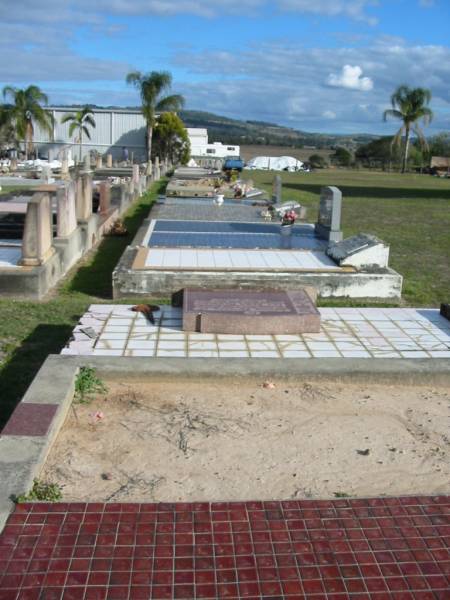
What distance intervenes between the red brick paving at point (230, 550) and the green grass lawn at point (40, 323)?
1.75 meters

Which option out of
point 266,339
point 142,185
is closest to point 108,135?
point 142,185

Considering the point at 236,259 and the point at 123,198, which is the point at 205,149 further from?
the point at 236,259

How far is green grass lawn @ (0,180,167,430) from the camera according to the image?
18.2 feet

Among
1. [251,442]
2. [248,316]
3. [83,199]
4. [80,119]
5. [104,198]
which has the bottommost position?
[251,442]

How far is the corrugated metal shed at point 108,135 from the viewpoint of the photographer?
55812 millimetres

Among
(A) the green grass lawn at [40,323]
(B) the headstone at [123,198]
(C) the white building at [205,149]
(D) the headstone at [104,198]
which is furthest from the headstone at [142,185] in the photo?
(C) the white building at [205,149]

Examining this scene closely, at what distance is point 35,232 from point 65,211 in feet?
5.74

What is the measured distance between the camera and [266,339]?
6.12 m

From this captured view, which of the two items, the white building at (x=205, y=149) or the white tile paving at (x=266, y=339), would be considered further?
the white building at (x=205, y=149)

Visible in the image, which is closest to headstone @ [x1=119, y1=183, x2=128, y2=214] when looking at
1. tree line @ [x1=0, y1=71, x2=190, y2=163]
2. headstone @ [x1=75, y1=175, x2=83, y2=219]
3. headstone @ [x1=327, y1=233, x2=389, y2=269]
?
headstone @ [x1=75, y1=175, x2=83, y2=219]

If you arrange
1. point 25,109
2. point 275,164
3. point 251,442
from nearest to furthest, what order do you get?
point 251,442
point 25,109
point 275,164

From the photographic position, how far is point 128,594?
2.74 metres

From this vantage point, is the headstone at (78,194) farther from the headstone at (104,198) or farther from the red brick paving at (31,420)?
the red brick paving at (31,420)

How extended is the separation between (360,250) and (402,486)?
18.0 feet
